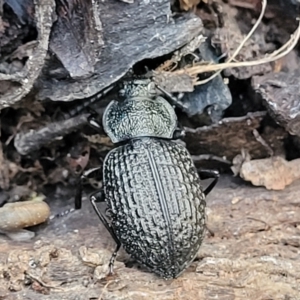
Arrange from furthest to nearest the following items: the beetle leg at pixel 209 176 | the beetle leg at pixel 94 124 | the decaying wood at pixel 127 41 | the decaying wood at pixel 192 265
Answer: the beetle leg at pixel 94 124
the beetle leg at pixel 209 176
the decaying wood at pixel 127 41
the decaying wood at pixel 192 265

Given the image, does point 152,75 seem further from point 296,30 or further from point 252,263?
point 252,263

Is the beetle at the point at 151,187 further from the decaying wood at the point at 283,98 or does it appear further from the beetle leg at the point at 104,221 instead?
the decaying wood at the point at 283,98

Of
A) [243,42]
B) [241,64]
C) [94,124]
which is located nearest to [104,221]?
[94,124]

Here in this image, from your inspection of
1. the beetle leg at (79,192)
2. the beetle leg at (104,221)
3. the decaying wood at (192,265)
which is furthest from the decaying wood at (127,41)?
the decaying wood at (192,265)

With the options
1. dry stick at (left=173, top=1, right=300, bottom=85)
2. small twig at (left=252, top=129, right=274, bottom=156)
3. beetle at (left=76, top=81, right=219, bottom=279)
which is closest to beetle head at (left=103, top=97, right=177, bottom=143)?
beetle at (left=76, top=81, right=219, bottom=279)

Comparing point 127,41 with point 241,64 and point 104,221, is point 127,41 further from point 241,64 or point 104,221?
point 104,221

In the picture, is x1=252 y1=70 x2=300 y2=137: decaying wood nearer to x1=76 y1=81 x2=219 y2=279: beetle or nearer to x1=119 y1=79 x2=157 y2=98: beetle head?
x1=76 y1=81 x2=219 y2=279: beetle

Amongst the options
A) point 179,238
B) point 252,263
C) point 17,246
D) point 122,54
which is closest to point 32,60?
point 122,54
